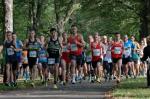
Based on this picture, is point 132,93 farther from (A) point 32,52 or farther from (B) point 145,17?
(B) point 145,17

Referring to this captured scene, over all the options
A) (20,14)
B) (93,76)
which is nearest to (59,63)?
(93,76)

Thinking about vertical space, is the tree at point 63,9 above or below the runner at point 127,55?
above

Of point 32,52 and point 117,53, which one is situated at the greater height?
point 32,52

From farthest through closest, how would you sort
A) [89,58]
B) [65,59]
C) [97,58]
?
1. [89,58]
2. [97,58]
3. [65,59]

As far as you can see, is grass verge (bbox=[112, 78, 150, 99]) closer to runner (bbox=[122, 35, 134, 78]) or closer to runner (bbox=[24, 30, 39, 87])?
runner (bbox=[24, 30, 39, 87])

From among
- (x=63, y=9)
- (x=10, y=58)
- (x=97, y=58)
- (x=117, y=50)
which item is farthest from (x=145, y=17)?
(x=10, y=58)

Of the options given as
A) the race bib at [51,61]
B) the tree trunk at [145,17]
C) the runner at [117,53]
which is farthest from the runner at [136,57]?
the tree trunk at [145,17]

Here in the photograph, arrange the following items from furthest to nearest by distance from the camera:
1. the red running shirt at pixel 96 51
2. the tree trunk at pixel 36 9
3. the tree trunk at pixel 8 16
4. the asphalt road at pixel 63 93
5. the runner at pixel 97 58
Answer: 1. the tree trunk at pixel 36 9
2. the tree trunk at pixel 8 16
3. the red running shirt at pixel 96 51
4. the runner at pixel 97 58
5. the asphalt road at pixel 63 93

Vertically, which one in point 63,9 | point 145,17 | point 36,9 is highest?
point 63,9

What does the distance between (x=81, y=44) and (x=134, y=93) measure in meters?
5.15

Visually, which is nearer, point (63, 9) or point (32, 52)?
point (32, 52)

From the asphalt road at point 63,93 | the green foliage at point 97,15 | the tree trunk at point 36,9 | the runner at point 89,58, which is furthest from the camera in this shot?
the tree trunk at point 36,9

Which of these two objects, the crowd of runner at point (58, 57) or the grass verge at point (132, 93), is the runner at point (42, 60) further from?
the grass verge at point (132, 93)

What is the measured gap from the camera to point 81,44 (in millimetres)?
21328
